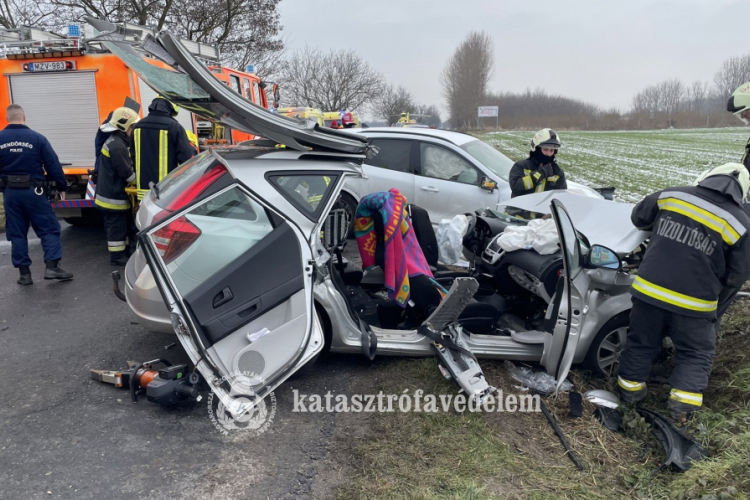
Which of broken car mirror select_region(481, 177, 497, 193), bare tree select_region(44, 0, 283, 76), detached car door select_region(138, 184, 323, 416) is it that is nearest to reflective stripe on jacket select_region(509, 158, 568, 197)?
broken car mirror select_region(481, 177, 497, 193)

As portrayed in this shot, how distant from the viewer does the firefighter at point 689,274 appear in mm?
2971

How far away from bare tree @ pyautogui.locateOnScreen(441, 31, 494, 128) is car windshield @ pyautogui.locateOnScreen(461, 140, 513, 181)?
262 ft

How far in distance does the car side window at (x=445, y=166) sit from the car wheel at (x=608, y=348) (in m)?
3.39

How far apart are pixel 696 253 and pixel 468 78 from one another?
94255 millimetres

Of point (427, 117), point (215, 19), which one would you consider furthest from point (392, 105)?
point (215, 19)

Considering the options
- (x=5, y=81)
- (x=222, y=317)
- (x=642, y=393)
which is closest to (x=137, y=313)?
(x=222, y=317)

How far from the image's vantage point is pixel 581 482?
2676 mm

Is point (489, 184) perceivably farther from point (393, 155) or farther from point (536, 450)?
point (536, 450)

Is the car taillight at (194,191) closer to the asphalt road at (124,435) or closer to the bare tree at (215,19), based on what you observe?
the asphalt road at (124,435)

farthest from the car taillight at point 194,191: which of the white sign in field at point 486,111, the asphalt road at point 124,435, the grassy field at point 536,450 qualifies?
the white sign in field at point 486,111

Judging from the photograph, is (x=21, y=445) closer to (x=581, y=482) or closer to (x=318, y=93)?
(x=581, y=482)

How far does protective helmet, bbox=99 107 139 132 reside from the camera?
5.64m

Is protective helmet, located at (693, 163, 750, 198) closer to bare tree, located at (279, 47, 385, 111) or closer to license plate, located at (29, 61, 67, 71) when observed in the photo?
license plate, located at (29, 61, 67, 71)

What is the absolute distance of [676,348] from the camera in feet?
10.4
